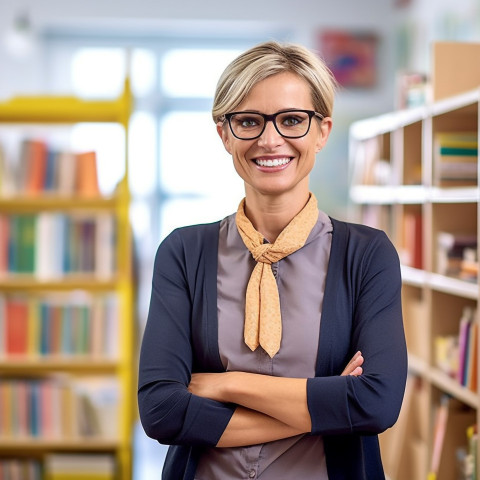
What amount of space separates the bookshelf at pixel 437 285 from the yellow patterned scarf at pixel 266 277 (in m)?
1.55

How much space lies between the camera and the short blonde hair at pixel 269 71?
1.33 m

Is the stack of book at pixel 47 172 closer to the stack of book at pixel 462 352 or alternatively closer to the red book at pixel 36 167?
the red book at pixel 36 167

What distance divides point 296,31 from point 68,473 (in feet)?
13.4

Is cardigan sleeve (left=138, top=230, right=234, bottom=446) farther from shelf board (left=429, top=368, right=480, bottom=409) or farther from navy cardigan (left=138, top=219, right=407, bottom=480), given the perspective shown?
shelf board (left=429, top=368, right=480, bottom=409)

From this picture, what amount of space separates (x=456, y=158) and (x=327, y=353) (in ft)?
6.82

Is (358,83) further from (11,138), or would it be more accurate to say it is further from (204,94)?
(11,138)

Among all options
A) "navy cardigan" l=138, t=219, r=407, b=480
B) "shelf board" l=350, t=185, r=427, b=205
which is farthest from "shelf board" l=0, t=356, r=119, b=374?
"navy cardigan" l=138, t=219, r=407, b=480

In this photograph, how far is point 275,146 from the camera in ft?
4.42

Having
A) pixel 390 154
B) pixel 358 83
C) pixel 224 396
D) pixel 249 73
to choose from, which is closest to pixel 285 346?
pixel 224 396

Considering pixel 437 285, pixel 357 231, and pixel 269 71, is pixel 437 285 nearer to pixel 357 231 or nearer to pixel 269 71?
pixel 357 231

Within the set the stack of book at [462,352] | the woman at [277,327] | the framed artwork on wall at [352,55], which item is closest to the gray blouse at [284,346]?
the woman at [277,327]

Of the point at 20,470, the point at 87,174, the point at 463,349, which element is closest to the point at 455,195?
the point at 463,349

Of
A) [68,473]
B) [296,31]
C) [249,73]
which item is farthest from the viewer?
[296,31]

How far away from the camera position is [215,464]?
1363 millimetres
